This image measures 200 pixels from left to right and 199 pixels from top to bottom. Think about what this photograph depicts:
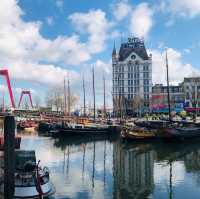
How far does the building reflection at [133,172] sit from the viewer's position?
82.0 feet

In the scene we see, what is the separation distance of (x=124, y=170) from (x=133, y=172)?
3.72 feet

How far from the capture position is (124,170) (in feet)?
108

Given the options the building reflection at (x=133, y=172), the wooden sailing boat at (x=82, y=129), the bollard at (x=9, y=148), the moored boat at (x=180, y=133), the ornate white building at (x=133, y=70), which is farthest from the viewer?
the ornate white building at (x=133, y=70)

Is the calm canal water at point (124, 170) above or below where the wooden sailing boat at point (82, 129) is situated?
below

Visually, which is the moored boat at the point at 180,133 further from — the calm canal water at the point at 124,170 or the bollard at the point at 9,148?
the bollard at the point at 9,148

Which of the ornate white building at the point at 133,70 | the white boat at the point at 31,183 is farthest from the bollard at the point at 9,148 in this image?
the ornate white building at the point at 133,70

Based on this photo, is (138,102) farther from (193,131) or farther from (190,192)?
(190,192)

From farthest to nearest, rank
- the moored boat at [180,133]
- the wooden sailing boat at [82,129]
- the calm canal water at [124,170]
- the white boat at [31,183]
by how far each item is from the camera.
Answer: the wooden sailing boat at [82,129] < the moored boat at [180,133] < the calm canal water at [124,170] < the white boat at [31,183]

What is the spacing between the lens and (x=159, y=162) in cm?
3766

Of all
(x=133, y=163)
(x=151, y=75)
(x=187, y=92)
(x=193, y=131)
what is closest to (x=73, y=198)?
(x=133, y=163)

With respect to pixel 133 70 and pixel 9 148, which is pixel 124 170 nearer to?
pixel 9 148

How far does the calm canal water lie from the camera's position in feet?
81.4


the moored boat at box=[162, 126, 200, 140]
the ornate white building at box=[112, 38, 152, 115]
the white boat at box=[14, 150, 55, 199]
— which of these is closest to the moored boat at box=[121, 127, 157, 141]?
the moored boat at box=[162, 126, 200, 140]

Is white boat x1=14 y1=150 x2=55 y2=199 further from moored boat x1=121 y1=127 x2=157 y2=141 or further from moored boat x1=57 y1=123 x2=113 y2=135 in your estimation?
moored boat x1=57 y1=123 x2=113 y2=135
